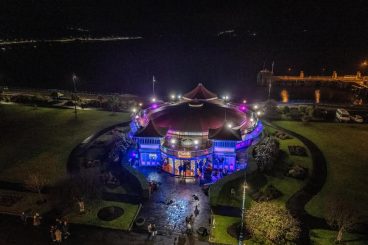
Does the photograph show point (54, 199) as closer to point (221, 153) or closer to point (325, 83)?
point (221, 153)

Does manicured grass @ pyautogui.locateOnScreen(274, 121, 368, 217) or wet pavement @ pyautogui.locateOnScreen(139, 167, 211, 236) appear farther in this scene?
manicured grass @ pyautogui.locateOnScreen(274, 121, 368, 217)

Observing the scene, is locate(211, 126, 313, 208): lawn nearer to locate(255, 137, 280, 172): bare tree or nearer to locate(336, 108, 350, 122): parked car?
locate(255, 137, 280, 172): bare tree

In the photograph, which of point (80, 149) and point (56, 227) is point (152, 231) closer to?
point (56, 227)

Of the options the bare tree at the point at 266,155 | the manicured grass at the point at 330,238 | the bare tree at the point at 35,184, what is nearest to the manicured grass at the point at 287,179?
the bare tree at the point at 266,155

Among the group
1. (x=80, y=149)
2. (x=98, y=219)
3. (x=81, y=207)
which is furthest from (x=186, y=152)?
(x=80, y=149)

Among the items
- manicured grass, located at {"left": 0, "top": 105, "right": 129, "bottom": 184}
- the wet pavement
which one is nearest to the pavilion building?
the wet pavement

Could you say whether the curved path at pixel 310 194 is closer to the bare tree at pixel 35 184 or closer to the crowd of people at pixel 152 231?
the crowd of people at pixel 152 231
